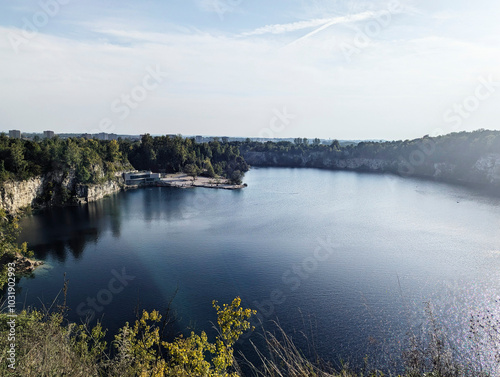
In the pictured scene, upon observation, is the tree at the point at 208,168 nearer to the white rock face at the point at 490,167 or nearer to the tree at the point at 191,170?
the tree at the point at 191,170

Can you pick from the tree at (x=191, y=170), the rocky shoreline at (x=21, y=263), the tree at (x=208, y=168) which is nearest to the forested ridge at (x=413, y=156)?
the tree at (x=208, y=168)

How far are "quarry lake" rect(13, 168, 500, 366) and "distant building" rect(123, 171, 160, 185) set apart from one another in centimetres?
1776

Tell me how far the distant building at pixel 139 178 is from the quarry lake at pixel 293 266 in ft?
58.3

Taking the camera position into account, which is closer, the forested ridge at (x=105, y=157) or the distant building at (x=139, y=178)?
the forested ridge at (x=105, y=157)

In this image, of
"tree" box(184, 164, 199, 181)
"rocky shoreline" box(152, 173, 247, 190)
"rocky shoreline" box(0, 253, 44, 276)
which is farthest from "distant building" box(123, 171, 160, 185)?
"rocky shoreline" box(0, 253, 44, 276)

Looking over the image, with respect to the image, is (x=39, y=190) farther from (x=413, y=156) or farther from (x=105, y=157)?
(x=413, y=156)

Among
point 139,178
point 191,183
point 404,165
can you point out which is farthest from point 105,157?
point 404,165

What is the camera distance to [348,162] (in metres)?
115

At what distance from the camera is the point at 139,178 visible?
67000 millimetres

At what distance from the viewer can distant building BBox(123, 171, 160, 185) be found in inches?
2547

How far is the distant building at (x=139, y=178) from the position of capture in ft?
212

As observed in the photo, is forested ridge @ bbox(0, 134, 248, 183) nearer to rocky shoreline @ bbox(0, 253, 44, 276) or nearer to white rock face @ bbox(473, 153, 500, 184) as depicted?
rocky shoreline @ bbox(0, 253, 44, 276)

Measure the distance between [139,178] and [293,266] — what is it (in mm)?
50016

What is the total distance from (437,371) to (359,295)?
1493cm
